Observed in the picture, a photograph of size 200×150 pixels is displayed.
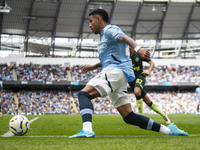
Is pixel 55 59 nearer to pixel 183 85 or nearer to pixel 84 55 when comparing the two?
pixel 84 55

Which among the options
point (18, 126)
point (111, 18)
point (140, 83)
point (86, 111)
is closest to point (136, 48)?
point (86, 111)

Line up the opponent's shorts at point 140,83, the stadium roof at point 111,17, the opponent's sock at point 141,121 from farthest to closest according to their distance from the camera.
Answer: the stadium roof at point 111,17 < the opponent's shorts at point 140,83 < the opponent's sock at point 141,121

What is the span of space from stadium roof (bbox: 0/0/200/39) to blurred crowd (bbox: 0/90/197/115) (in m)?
8.08

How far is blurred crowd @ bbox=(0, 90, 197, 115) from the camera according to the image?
34.1 meters

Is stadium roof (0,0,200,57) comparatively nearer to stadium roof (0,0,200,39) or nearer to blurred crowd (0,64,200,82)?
stadium roof (0,0,200,39)

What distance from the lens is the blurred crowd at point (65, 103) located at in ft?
112

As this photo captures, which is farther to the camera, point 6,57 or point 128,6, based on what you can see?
point 6,57

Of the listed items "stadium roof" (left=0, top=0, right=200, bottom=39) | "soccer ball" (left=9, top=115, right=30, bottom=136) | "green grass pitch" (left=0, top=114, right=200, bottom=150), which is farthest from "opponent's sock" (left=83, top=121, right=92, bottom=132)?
"stadium roof" (left=0, top=0, right=200, bottom=39)

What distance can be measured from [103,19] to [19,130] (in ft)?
8.32

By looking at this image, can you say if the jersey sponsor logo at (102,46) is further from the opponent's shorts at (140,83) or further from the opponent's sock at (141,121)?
the opponent's shorts at (140,83)

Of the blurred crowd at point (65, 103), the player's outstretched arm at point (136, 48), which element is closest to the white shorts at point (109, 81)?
the player's outstretched arm at point (136, 48)

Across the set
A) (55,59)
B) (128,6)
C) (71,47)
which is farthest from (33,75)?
(128,6)

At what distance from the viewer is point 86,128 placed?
4305 millimetres

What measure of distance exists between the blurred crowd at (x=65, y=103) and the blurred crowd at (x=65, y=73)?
1932mm
